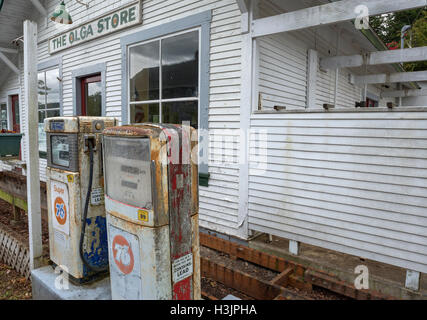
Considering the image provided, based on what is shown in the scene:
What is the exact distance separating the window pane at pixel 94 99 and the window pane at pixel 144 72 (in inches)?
56.5

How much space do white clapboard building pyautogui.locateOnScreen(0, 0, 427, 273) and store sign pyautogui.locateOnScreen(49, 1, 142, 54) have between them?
39mm

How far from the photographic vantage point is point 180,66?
16.2 ft

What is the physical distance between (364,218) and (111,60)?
18.6ft

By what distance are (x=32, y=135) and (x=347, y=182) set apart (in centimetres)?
357

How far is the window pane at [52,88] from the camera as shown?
26.3 ft

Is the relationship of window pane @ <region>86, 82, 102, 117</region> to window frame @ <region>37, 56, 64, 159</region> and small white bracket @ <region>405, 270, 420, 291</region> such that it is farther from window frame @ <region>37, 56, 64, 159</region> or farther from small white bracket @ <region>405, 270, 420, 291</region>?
small white bracket @ <region>405, 270, 420, 291</region>

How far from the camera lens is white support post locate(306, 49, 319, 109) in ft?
19.2

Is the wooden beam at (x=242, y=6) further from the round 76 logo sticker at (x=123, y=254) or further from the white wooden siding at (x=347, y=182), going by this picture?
the round 76 logo sticker at (x=123, y=254)

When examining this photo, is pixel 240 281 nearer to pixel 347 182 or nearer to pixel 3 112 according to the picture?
pixel 347 182

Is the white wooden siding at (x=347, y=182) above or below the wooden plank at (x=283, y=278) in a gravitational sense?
above

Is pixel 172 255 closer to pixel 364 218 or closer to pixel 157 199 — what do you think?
pixel 157 199

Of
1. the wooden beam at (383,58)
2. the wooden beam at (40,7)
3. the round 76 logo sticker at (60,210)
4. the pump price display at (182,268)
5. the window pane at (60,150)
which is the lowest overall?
the pump price display at (182,268)

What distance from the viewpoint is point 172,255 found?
2100 mm

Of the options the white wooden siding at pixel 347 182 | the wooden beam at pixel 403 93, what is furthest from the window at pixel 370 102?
the white wooden siding at pixel 347 182
